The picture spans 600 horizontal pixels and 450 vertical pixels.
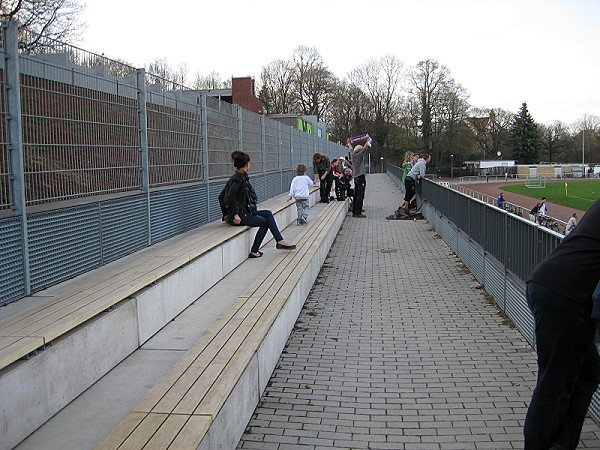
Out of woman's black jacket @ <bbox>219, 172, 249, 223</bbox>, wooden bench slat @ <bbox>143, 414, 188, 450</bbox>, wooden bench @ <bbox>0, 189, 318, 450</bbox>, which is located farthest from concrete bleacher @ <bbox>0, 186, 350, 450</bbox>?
woman's black jacket @ <bbox>219, 172, 249, 223</bbox>

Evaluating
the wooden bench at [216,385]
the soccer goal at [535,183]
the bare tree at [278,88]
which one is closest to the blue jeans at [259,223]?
the wooden bench at [216,385]

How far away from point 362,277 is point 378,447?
6620 mm

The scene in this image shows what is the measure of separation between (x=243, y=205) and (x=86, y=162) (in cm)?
355

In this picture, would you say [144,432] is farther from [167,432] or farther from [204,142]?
[204,142]

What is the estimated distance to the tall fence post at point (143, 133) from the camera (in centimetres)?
778

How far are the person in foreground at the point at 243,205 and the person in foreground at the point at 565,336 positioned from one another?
6.24 metres

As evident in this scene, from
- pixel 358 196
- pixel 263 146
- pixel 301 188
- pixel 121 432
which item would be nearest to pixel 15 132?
pixel 121 432

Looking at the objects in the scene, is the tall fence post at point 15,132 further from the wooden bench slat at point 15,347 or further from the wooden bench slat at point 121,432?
the wooden bench slat at point 121,432

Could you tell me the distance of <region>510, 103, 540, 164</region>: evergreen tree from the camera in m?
110

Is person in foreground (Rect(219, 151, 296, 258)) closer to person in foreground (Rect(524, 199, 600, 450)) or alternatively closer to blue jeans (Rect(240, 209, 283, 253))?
blue jeans (Rect(240, 209, 283, 253))

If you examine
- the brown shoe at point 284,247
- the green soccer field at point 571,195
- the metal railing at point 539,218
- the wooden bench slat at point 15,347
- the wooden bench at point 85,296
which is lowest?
the green soccer field at point 571,195

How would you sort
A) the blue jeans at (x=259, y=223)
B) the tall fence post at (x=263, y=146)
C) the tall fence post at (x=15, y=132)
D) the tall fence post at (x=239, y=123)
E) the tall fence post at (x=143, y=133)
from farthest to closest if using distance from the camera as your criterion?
the tall fence post at (x=263, y=146) < the tall fence post at (x=239, y=123) < the blue jeans at (x=259, y=223) < the tall fence post at (x=143, y=133) < the tall fence post at (x=15, y=132)

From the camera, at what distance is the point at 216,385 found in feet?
13.6

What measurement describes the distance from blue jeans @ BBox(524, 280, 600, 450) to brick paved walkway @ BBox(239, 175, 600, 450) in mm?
535
